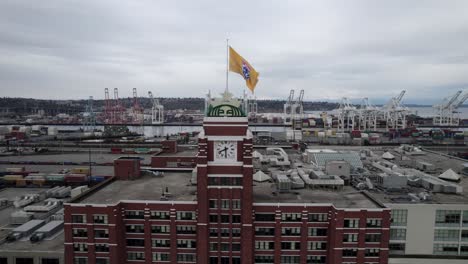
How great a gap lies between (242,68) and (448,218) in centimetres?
3705

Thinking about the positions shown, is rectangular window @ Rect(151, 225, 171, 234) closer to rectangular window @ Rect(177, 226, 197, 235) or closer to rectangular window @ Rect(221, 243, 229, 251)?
rectangular window @ Rect(177, 226, 197, 235)

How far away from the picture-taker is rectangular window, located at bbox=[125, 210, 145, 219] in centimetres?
4306

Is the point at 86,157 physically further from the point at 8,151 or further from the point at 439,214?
the point at 439,214

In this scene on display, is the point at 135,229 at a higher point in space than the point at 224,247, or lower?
higher

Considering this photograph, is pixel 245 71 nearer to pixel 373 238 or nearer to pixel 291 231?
pixel 291 231

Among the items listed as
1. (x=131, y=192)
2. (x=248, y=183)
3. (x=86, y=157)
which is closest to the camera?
(x=248, y=183)

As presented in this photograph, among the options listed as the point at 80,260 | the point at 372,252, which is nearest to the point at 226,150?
the point at 372,252

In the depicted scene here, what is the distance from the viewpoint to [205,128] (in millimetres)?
41062

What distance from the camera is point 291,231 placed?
140 ft

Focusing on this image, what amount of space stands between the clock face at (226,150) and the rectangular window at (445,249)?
33.2m

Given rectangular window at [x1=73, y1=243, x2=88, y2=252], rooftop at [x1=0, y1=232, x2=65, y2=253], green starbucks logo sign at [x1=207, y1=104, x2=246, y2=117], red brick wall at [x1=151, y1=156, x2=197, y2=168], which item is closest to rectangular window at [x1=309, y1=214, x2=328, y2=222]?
green starbucks logo sign at [x1=207, y1=104, x2=246, y2=117]

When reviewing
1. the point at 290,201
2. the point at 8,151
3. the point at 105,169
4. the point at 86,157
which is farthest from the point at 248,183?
the point at 8,151

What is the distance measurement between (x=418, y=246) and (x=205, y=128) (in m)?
35.4

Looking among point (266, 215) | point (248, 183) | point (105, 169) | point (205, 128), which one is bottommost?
point (105, 169)
